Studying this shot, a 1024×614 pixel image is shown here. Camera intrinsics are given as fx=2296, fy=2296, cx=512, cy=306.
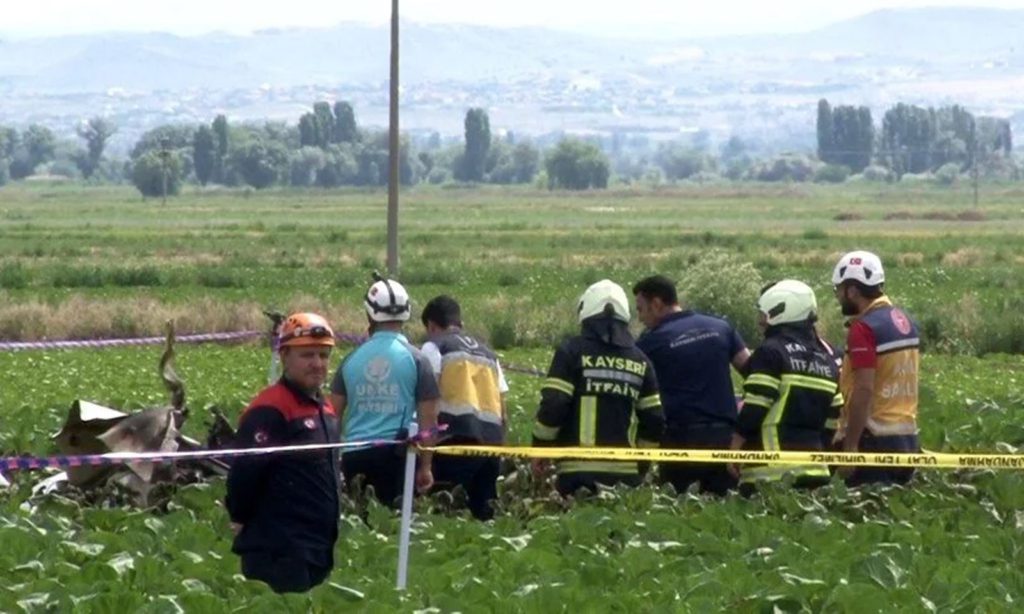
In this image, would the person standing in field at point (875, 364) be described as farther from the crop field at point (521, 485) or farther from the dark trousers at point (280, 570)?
the dark trousers at point (280, 570)

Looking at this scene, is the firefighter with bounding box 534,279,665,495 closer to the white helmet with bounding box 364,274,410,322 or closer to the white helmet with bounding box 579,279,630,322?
the white helmet with bounding box 579,279,630,322

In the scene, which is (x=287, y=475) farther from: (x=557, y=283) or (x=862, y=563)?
(x=557, y=283)

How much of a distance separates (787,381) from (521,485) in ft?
8.07

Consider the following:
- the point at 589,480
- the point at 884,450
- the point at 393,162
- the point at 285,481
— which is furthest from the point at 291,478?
the point at 393,162

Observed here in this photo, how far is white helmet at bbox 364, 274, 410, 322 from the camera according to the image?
11617 millimetres

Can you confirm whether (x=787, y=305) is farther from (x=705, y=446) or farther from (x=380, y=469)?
(x=380, y=469)

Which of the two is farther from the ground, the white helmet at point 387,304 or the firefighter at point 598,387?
the white helmet at point 387,304

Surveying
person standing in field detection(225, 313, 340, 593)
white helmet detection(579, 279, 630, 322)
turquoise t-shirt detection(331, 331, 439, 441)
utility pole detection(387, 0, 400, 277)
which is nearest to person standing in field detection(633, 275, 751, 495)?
white helmet detection(579, 279, 630, 322)

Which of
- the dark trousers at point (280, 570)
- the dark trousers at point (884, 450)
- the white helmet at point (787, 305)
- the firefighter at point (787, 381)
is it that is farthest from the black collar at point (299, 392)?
the dark trousers at point (884, 450)

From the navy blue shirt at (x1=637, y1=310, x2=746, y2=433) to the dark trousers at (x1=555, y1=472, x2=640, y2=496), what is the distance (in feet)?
1.97

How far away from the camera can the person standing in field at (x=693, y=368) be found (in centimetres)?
1262

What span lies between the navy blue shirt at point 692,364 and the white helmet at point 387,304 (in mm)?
1638

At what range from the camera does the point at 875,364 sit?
40.5 ft

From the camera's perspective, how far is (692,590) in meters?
8.71
